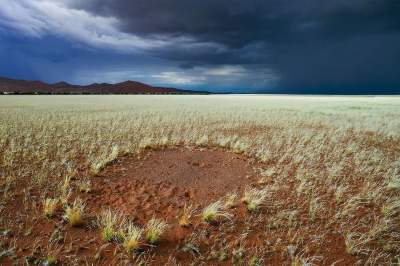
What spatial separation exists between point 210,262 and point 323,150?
9.79 metres

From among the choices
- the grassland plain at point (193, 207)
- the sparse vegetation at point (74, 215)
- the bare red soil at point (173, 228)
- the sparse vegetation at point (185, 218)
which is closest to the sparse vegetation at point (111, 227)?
the grassland plain at point (193, 207)

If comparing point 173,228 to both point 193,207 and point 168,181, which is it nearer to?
point 193,207

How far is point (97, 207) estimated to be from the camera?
244 inches

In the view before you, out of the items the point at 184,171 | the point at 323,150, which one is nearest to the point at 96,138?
the point at 184,171

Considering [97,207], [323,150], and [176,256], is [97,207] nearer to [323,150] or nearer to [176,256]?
[176,256]

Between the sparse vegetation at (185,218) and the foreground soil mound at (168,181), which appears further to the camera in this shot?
the foreground soil mound at (168,181)

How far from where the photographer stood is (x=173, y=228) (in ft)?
18.0

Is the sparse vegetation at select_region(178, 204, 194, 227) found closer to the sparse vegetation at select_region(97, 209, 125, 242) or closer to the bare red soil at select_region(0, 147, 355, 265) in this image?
the bare red soil at select_region(0, 147, 355, 265)

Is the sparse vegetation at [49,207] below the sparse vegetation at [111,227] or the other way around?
the other way around

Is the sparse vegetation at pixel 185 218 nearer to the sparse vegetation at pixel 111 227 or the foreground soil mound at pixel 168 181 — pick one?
the foreground soil mound at pixel 168 181

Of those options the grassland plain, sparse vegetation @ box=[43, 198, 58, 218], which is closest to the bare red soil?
the grassland plain

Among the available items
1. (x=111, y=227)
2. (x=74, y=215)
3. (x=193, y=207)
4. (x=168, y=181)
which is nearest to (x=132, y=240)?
(x=111, y=227)

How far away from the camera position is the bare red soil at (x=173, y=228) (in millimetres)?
4746

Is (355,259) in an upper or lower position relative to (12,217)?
→ lower
